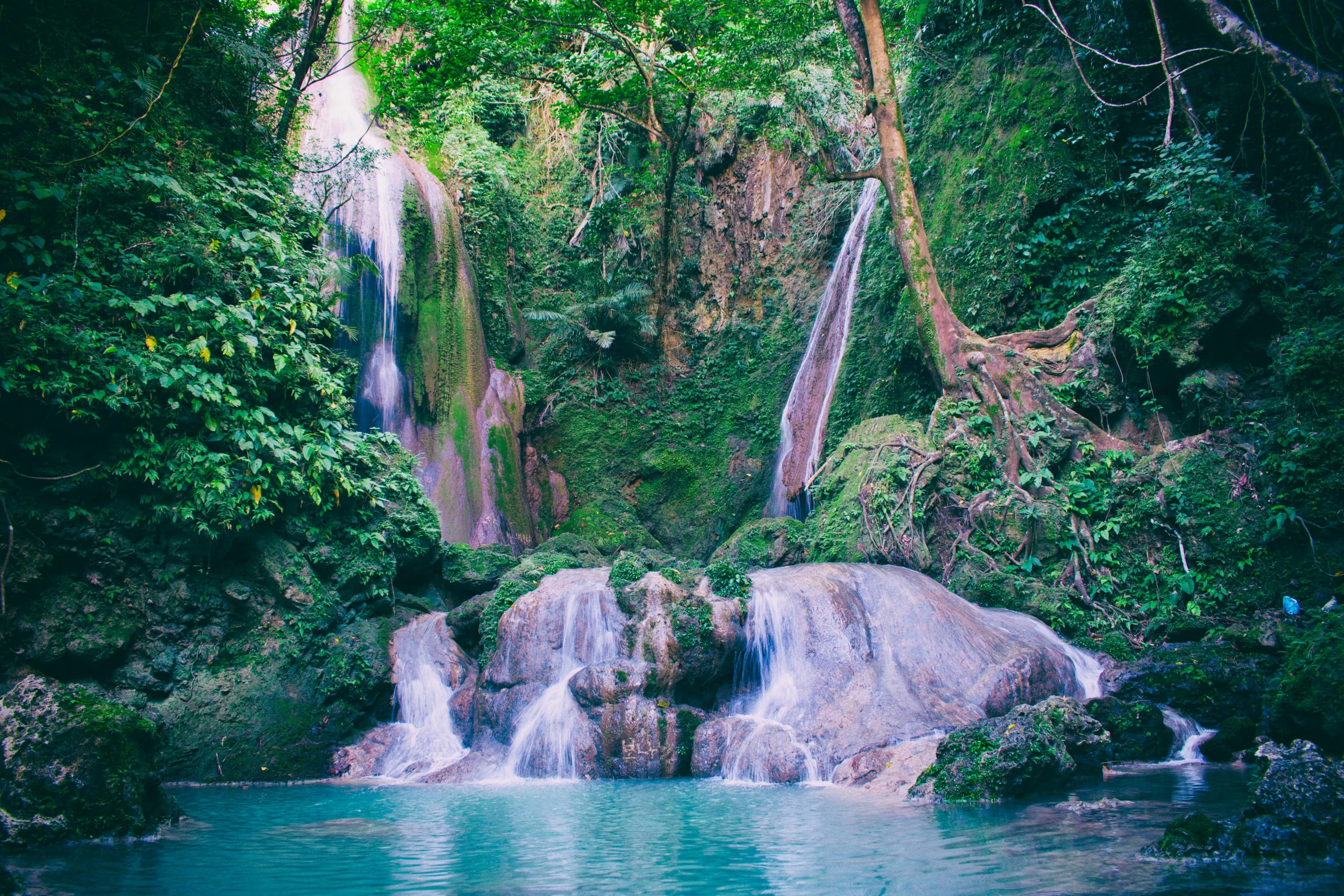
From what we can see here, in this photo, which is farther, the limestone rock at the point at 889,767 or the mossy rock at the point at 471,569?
the mossy rock at the point at 471,569

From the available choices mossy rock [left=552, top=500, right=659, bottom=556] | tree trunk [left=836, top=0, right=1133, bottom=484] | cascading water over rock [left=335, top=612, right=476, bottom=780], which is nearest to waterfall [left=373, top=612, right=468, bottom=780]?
cascading water over rock [left=335, top=612, right=476, bottom=780]

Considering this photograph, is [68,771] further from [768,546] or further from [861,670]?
[768,546]

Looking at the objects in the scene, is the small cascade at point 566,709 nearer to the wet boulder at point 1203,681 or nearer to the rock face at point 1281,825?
the rock face at point 1281,825

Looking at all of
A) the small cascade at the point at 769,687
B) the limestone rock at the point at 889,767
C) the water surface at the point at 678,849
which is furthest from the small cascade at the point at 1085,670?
the small cascade at the point at 769,687

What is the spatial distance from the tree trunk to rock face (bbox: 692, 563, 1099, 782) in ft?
8.70

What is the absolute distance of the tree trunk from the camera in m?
10.1

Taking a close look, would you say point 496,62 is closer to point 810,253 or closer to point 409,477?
point 810,253

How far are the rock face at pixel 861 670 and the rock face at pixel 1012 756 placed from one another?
1.18 m

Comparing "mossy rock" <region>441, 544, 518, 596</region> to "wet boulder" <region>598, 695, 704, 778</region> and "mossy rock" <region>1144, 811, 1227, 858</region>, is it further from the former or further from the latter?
"mossy rock" <region>1144, 811, 1227, 858</region>

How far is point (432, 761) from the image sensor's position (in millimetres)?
8156

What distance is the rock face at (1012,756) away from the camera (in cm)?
539

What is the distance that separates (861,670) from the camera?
8102 millimetres

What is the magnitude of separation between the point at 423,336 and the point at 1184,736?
44.4 feet

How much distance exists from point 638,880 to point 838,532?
25.5 ft
